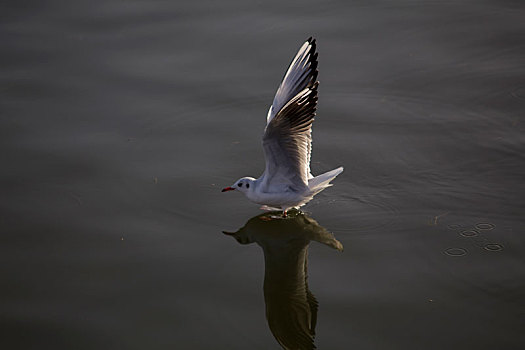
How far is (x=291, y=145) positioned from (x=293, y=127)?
0.16 metres

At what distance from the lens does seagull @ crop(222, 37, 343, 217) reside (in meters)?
5.36

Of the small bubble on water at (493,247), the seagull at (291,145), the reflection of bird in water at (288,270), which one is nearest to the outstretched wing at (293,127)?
the seagull at (291,145)

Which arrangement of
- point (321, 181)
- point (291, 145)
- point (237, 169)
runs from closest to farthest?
1. point (321, 181)
2. point (291, 145)
3. point (237, 169)

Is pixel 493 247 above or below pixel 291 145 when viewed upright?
below

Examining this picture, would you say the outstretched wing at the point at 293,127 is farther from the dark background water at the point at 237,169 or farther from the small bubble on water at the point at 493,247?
the small bubble on water at the point at 493,247

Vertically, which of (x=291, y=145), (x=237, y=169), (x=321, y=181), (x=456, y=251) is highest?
(x=291, y=145)

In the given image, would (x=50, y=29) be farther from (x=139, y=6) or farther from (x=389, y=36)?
(x=389, y=36)

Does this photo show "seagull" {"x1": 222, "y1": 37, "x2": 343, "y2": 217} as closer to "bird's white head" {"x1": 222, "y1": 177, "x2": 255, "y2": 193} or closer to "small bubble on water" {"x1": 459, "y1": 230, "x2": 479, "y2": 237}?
"bird's white head" {"x1": 222, "y1": 177, "x2": 255, "y2": 193}

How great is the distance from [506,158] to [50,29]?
5.77 metres

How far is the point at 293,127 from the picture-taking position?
543cm

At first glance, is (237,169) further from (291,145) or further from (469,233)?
(469,233)

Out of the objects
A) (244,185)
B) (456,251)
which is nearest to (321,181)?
(244,185)

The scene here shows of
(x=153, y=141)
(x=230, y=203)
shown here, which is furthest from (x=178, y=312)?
(x=153, y=141)

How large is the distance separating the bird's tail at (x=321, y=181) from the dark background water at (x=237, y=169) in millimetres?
259
